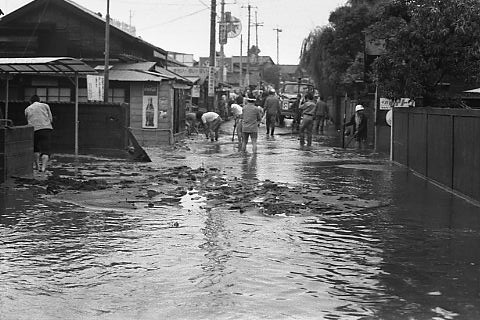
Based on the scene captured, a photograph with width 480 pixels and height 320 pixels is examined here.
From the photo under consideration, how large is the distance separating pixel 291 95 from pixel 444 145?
4173cm

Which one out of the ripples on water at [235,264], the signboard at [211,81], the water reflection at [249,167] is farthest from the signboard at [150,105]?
the ripples on water at [235,264]

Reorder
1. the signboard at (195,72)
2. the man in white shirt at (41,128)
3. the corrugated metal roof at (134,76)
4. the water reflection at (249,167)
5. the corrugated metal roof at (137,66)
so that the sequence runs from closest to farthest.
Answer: the water reflection at (249,167) < the man in white shirt at (41,128) < the corrugated metal roof at (134,76) < the corrugated metal roof at (137,66) < the signboard at (195,72)

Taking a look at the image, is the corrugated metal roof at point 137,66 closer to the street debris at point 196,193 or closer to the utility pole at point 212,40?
the utility pole at point 212,40

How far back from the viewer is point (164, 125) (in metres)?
28.6

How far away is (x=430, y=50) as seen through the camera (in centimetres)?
1648

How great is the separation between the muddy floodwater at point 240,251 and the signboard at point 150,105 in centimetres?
1416

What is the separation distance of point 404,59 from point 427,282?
10862 millimetres

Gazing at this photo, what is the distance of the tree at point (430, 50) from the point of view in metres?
16.1

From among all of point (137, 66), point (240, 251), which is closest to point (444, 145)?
point (240, 251)

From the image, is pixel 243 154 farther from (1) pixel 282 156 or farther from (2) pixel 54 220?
(2) pixel 54 220

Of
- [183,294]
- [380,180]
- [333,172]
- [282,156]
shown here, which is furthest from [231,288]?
[282,156]

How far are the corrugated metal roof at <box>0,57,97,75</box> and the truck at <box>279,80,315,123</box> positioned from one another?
26.5 meters

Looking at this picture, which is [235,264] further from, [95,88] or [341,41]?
[341,41]

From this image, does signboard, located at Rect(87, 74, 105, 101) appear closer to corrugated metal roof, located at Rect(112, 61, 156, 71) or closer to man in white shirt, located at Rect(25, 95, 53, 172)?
corrugated metal roof, located at Rect(112, 61, 156, 71)
